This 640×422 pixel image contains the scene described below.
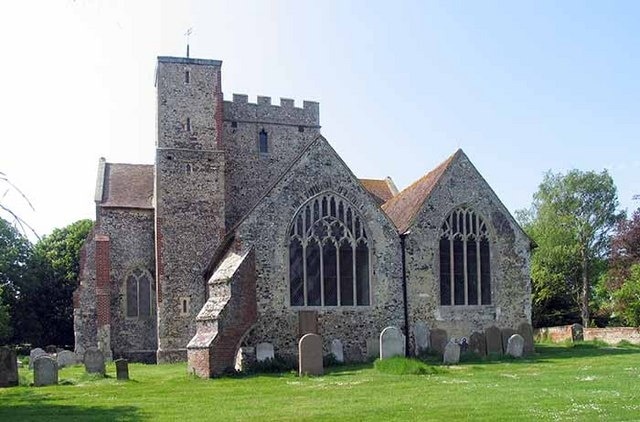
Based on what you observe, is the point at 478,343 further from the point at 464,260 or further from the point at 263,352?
the point at 263,352

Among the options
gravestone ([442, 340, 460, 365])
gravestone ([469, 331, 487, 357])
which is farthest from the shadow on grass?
gravestone ([469, 331, 487, 357])

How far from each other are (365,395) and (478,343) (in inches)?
435

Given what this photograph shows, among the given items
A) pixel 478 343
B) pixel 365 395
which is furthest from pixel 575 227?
pixel 365 395

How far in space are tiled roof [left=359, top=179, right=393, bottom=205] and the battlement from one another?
4.83 m

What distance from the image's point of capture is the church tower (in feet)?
104

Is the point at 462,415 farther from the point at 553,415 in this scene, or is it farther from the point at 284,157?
the point at 284,157

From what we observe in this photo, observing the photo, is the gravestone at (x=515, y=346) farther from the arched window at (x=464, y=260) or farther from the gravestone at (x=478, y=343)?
the arched window at (x=464, y=260)

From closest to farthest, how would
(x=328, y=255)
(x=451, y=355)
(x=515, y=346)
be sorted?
(x=451, y=355), (x=515, y=346), (x=328, y=255)

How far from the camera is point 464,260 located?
28.0 m

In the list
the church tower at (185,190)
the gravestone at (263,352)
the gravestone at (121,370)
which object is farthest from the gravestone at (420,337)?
the gravestone at (121,370)

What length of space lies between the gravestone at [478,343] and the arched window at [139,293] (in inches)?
613

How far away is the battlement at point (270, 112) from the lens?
119 ft

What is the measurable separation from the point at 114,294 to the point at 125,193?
5104 mm

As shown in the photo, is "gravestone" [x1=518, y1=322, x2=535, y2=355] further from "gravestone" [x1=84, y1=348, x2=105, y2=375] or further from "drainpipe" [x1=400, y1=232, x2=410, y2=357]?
"gravestone" [x1=84, y1=348, x2=105, y2=375]
